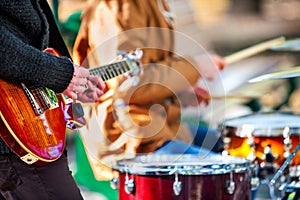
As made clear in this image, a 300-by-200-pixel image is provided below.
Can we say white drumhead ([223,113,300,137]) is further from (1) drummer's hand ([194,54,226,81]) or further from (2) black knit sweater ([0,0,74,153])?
(2) black knit sweater ([0,0,74,153])

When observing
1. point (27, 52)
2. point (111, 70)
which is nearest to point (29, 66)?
point (27, 52)

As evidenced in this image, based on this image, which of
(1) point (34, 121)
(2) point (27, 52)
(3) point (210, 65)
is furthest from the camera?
(3) point (210, 65)

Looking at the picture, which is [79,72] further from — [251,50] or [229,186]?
[251,50]

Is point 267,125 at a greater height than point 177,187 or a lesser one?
lesser

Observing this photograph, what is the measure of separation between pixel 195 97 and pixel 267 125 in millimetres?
513

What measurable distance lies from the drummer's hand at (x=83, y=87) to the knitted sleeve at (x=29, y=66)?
1.1 inches

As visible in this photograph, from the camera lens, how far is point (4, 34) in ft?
5.79

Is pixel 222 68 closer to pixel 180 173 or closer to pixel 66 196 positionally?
pixel 180 173

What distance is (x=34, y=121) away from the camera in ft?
6.29

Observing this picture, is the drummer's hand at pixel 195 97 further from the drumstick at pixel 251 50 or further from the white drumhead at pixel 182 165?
the white drumhead at pixel 182 165

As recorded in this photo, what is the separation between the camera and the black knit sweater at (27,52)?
5.83ft

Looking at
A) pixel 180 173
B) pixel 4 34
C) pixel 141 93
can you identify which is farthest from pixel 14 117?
pixel 141 93

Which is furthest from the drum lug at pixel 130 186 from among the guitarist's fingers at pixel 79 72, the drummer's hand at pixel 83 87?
the guitarist's fingers at pixel 79 72

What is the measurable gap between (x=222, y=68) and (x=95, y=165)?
3.03ft
